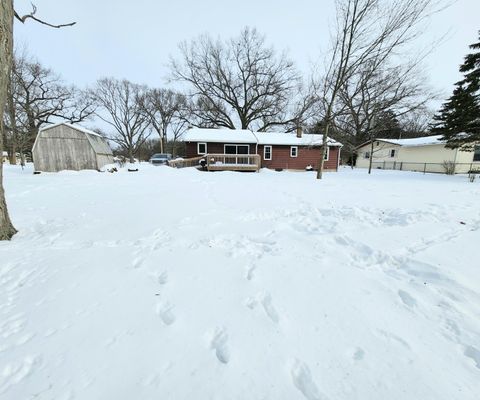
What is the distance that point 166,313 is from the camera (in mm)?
2178

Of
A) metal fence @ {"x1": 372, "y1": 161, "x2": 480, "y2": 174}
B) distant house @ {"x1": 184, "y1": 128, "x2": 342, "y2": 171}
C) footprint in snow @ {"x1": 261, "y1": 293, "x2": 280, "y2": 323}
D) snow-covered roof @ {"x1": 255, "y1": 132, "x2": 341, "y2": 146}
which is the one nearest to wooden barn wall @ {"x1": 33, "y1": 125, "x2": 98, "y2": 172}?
distant house @ {"x1": 184, "y1": 128, "x2": 342, "y2": 171}

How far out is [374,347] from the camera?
5.85 feet

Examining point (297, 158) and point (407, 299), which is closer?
point (407, 299)

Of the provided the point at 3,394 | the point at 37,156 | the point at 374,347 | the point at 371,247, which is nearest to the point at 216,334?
the point at 374,347

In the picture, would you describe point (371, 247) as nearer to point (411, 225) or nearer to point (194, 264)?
point (411, 225)

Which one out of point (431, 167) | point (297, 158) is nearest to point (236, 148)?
point (297, 158)

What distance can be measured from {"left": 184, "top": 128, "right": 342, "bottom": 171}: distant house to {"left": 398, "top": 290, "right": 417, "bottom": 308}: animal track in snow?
16.7m

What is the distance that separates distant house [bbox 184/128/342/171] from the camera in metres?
20.0

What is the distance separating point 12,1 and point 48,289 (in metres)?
4.28

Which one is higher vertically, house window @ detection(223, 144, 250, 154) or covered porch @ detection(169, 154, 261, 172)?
house window @ detection(223, 144, 250, 154)

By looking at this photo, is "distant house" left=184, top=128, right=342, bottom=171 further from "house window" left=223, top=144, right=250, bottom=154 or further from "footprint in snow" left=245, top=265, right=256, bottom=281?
"footprint in snow" left=245, top=265, right=256, bottom=281

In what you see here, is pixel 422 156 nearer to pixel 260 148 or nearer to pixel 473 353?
pixel 260 148

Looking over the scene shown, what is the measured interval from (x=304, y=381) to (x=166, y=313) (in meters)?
1.28

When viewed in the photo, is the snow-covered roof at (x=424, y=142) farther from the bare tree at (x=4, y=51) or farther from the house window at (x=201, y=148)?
the bare tree at (x=4, y=51)
